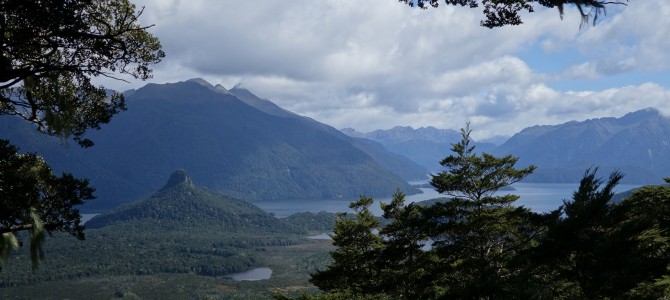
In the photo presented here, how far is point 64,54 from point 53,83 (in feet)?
2.35

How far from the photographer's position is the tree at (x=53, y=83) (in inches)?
317

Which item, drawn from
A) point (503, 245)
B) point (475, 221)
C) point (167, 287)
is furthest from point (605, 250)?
point (167, 287)

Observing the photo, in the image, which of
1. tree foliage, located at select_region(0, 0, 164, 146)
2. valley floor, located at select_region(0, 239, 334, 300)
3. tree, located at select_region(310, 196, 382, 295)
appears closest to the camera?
tree foliage, located at select_region(0, 0, 164, 146)

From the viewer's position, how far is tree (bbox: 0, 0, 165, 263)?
8.05 m

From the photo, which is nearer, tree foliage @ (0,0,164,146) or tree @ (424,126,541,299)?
tree foliage @ (0,0,164,146)

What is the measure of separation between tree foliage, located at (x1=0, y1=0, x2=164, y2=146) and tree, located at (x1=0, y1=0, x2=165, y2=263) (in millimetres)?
14

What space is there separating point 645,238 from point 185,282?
451 ft

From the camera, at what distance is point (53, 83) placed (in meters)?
9.17

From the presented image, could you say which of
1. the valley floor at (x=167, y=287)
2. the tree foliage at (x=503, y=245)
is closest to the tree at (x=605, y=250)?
the tree foliage at (x=503, y=245)

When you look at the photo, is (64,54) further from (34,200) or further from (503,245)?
(503,245)

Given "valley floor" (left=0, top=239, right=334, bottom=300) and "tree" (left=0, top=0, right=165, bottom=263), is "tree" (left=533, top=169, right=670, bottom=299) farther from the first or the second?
"valley floor" (left=0, top=239, right=334, bottom=300)

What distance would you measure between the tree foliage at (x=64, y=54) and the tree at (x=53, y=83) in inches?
0.6

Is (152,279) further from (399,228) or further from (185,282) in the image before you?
(399,228)

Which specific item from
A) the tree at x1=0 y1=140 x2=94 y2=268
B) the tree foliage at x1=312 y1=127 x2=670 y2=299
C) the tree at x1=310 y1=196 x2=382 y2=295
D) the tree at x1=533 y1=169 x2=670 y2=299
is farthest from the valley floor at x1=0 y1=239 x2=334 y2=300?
the tree at x1=0 y1=140 x2=94 y2=268
